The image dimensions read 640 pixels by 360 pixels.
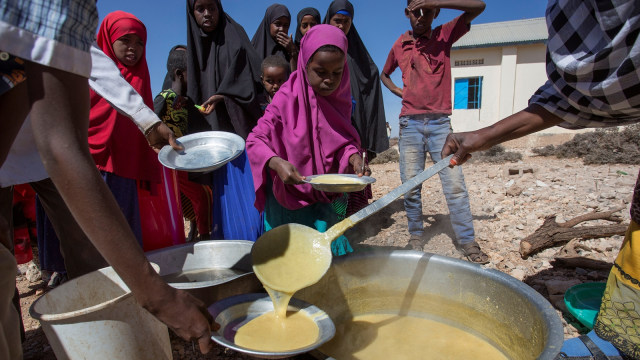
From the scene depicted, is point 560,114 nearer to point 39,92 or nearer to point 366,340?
point 366,340

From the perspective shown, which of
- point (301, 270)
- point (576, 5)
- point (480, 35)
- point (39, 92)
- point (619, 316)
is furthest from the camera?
point (480, 35)

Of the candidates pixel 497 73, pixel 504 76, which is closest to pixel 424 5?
pixel 504 76

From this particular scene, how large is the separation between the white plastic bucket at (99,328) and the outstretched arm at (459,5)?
303 centimetres

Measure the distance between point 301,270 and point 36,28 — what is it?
1348 millimetres

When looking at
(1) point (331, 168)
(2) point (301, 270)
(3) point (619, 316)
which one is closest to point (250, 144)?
(1) point (331, 168)

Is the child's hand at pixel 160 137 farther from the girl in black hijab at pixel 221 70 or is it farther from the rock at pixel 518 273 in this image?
the rock at pixel 518 273

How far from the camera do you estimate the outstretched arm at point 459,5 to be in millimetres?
3078

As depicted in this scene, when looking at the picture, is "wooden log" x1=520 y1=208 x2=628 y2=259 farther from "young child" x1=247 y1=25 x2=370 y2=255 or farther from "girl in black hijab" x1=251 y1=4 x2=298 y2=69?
"girl in black hijab" x1=251 y1=4 x2=298 y2=69

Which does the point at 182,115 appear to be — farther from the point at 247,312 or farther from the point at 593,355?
the point at 593,355

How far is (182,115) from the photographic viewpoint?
334 centimetres

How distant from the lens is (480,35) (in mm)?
12766

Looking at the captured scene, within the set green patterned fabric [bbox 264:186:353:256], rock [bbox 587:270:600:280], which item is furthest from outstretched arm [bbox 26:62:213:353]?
rock [bbox 587:270:600:280]

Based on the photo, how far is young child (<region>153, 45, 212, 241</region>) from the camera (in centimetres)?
325

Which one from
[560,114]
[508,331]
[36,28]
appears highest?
[36,28]
